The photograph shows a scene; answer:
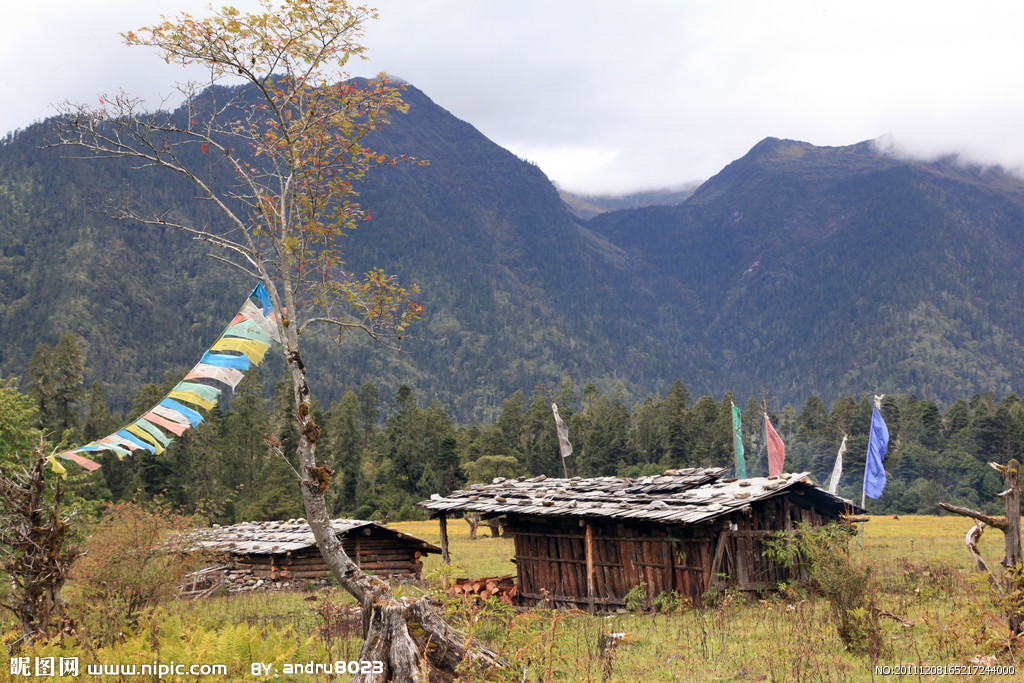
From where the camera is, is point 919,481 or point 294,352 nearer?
point 294,352

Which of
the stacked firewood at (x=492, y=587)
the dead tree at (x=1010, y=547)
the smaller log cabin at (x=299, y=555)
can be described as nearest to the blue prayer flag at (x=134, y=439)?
the stacked firewood at (x=492, y=587)

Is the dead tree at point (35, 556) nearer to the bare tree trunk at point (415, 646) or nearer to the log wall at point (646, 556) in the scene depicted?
the bare tree trunk at point (415, 646)

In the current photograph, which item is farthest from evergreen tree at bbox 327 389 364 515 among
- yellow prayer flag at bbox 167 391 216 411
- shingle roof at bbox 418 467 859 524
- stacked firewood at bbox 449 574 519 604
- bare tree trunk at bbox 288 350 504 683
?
bare tree trunk at bbox 288 350 504 683

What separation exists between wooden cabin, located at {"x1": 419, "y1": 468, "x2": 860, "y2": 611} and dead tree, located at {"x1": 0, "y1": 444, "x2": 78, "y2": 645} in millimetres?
11133

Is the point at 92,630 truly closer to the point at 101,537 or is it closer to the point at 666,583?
the point at 101,537

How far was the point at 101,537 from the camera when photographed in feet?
55.3

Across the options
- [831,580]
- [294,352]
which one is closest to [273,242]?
[294,352]

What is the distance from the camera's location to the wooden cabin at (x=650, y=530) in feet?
59.9

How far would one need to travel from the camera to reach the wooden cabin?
18266mm

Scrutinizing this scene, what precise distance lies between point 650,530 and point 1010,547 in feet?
33.8

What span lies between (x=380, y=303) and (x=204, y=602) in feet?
63.3

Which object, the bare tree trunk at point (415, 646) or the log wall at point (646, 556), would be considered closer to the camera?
the bare tree trunk at point (415, 646)

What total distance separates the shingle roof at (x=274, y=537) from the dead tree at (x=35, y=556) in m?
18.1

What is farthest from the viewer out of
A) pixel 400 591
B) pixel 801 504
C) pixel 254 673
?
pixel 801 504
